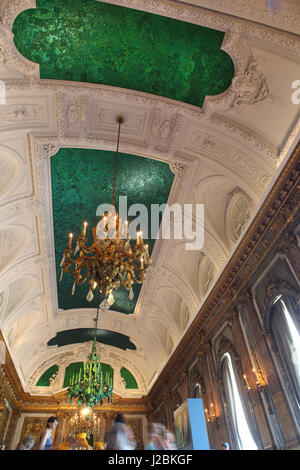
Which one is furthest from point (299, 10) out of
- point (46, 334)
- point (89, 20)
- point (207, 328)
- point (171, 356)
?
point (46, 334)

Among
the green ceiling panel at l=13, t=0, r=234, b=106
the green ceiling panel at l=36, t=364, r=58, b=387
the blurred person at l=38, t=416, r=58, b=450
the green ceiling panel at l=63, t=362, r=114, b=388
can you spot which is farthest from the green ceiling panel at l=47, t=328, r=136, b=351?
the green ceiling panel at l=13, t=0, r=234, b=106

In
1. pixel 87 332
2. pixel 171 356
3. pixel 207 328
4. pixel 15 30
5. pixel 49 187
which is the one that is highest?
pixel 87 332

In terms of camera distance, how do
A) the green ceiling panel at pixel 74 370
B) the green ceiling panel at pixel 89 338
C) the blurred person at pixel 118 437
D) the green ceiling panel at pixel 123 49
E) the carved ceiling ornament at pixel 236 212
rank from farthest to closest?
the green ceiling panel at pixel 74 370, the green ceiling panel at pixel 89 338, the carved ceiling ornament at pixel 236 212, the green ceiling panel at pixel 123 49, the blurred person at pixel 118 437

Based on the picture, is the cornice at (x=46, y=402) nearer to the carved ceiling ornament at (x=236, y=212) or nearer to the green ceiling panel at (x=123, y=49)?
the carved ceiling ornament at (x=236, y=212)

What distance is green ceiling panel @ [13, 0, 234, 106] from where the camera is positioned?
5.36 metres

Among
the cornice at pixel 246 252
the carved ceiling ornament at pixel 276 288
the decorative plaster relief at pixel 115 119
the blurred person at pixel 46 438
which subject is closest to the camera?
the blurred person at pixel 46 438

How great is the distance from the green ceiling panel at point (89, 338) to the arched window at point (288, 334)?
11.3m

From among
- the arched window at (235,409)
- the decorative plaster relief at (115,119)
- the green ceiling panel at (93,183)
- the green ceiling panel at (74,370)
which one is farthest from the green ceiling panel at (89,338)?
the decorative plaster relief at (115,119)

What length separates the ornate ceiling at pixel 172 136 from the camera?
5211 millimetres

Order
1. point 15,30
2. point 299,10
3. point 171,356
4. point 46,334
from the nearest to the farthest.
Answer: point 299,10, point 15,30, point 171,356, point 46,334

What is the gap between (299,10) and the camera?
4730 mm

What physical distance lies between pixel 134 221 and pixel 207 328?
14.2 ft

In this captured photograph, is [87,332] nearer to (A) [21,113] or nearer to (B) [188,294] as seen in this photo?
(B) [188,294]

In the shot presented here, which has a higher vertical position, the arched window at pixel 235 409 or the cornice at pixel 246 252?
the cornice at pixel 246 252
